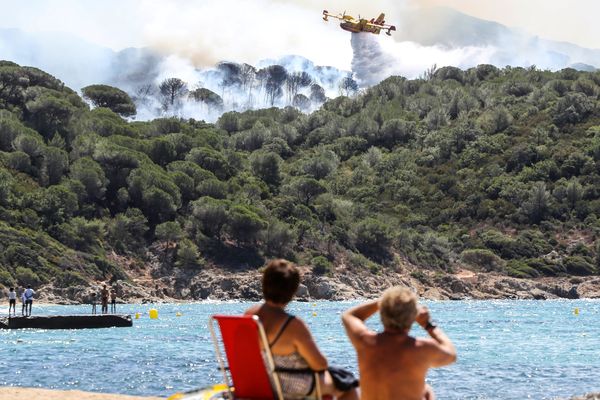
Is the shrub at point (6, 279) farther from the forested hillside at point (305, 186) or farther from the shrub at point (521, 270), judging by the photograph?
the shrub at point (521, 270)

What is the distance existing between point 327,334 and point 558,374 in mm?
15425

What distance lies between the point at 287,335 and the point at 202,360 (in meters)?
18.7

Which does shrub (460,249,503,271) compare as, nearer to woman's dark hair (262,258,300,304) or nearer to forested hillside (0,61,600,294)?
forested hillside (0,61,600,294)

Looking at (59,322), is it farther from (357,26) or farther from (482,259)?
(482,259)

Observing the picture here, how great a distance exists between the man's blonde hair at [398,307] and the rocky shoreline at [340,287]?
6308 cm

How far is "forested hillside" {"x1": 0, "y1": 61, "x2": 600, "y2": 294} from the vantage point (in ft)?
262

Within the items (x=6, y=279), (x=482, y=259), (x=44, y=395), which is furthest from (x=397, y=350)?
(x=482, y=259)

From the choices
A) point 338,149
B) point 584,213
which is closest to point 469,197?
point 584,213

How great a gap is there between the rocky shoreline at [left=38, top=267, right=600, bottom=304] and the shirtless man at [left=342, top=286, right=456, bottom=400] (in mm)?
62782

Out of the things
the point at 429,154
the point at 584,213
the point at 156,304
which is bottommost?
the point at 156,304

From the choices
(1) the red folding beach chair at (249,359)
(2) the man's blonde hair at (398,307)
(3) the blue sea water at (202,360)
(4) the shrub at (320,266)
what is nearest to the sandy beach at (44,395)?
(3) the blue sea water at (202,360)

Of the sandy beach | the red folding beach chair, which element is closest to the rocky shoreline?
the sandy beach

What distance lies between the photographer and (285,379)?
19.8ft

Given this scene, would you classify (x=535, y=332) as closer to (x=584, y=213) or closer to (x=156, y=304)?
(x=156, y=304)
